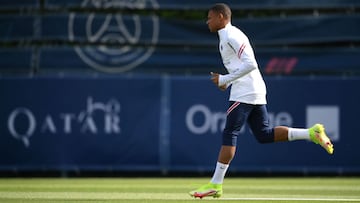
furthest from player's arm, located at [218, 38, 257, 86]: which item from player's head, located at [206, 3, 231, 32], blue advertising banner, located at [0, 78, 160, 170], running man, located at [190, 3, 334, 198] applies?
blue advertising banner, located at [0, 78, 160, 170]

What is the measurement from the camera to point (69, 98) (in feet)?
53.0

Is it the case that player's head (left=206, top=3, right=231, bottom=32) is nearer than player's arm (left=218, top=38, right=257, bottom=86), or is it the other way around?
player's arm (left=218, top=38, right=257, bottom=86)

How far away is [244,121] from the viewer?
34.4 feet

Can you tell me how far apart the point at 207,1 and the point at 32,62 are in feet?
10.9

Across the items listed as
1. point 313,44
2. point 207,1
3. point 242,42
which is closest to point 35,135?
point 207,1

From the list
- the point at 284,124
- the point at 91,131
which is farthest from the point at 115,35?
the point at 284,124

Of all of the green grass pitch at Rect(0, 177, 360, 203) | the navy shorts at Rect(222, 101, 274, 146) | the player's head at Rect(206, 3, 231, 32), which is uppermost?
the player's head at Rect(206, 3, 231, 32)

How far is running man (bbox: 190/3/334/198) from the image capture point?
1033 centimetres

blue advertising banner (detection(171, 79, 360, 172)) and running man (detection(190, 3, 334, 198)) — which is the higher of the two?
running man (detection(190, 3, 334, 198))

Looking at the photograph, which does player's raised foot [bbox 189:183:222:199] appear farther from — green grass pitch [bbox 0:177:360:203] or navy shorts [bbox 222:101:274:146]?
navy shorts [bbox 222:101:274:146]

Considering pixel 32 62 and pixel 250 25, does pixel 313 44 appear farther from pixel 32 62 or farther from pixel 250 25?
pixel 32 62

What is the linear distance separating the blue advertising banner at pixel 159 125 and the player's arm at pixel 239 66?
18.3 feet

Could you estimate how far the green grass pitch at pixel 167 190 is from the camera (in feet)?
34.6

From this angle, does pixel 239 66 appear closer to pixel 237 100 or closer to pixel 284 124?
pixel 237 100
